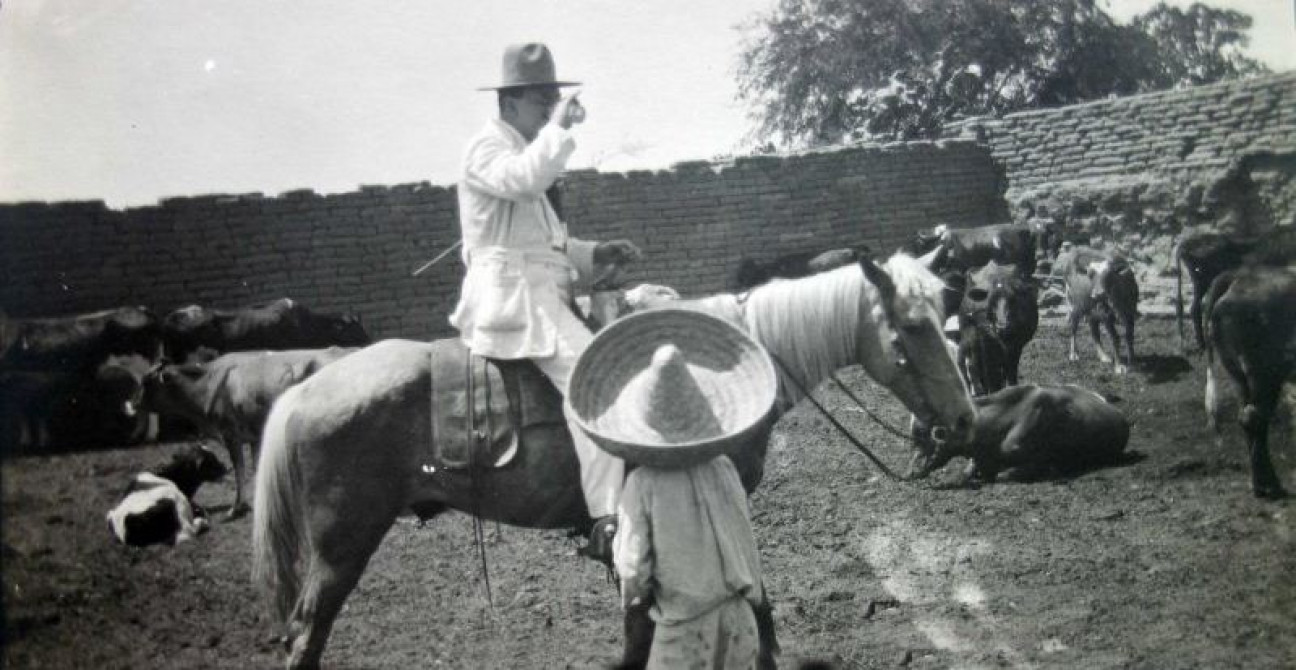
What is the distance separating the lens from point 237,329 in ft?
37.6

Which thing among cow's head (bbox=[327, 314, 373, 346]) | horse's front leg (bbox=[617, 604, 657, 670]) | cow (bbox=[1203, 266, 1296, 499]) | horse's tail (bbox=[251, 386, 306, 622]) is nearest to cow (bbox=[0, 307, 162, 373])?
cow's head (bbox=[327, 314, 373, 346])

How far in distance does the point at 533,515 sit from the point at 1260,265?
573cm

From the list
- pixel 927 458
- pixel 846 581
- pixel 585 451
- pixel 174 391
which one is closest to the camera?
pixel 585 451

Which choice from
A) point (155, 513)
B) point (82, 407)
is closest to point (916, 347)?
Answer: point (155, 513)

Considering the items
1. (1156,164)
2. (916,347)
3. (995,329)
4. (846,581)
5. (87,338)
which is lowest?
(846,581)

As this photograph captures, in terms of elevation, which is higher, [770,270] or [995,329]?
[770,270]

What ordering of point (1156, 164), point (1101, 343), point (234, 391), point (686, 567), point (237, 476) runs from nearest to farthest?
point (686, 567) < point (237, 476) < point (234, 391) < point (1101, 343) < point (1156, 164)

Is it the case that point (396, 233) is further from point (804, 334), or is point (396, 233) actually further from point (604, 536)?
point (604, 536)

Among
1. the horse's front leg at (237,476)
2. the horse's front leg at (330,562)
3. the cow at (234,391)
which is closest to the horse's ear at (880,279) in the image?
the horse's front leg at (330,562)

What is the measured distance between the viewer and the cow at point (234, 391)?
8602mm

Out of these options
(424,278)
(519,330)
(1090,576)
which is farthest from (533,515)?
(424,278)

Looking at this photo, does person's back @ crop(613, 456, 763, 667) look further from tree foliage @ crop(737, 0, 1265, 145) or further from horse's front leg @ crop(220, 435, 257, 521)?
tree foliage @ crop(737, 0, 1265, 145)

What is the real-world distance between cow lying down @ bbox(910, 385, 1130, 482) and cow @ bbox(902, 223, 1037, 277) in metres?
4.52

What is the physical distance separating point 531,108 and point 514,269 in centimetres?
72
